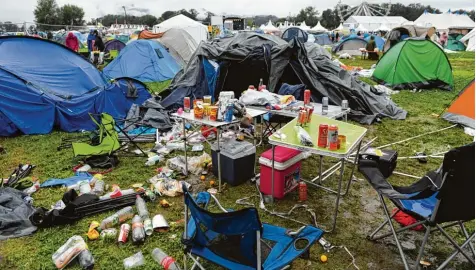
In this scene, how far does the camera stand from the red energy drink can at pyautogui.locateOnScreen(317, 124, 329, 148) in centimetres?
345

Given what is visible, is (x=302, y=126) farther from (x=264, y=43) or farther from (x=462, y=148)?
(x=264, y=43)

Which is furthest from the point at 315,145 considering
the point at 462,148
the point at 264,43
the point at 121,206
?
the point at 264,43

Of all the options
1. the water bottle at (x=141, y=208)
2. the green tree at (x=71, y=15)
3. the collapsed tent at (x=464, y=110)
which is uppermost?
the green tree at (x=71, y=15)

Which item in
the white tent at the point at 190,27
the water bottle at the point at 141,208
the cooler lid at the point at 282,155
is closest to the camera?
the water bottle at the point at 141,208

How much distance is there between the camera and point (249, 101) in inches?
217

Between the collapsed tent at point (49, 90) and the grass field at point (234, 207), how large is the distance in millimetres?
402

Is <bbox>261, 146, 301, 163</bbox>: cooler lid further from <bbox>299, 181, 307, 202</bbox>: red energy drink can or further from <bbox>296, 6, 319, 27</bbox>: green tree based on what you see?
<bbox>296, 6, 319, 27</bbox>: green tree

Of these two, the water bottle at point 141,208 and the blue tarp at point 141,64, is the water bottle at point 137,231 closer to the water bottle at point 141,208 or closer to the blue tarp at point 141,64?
the water bottle at point 141,208

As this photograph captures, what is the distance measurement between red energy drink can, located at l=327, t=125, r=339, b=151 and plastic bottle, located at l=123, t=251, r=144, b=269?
2202 mm

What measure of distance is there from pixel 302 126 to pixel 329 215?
114cm

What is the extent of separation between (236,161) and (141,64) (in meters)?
9.06

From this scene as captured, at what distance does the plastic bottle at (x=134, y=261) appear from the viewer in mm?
3211

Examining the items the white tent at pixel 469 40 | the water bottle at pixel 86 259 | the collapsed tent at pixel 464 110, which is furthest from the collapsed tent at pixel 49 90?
the white tent at pixel 469 40

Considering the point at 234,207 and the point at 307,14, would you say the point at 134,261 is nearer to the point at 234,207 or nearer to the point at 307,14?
the point at 234,207
